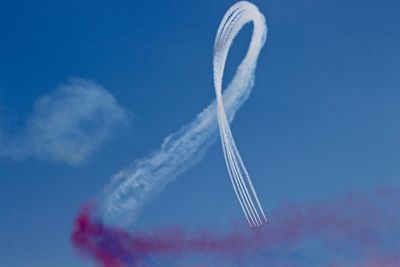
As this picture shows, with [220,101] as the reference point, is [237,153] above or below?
below

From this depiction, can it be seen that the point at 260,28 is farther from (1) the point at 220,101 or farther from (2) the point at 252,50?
(1) the point at 220,101

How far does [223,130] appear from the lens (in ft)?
268

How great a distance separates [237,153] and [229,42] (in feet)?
44.3

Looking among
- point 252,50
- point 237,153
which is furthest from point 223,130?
point 252,50

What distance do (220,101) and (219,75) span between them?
11.3 feet

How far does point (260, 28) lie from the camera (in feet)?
268

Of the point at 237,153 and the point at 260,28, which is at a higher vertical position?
the point at 260,28

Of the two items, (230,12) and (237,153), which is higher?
(230,12)

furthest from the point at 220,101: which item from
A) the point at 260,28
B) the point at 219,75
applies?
the point at 260,28

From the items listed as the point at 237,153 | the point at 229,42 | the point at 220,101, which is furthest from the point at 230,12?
the point at 237,153

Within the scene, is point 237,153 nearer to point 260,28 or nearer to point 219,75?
point 219,75

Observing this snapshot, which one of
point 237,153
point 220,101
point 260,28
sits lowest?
point 237,153

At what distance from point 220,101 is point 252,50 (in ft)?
24.2

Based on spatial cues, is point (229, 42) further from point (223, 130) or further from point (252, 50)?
point (223, 130)
